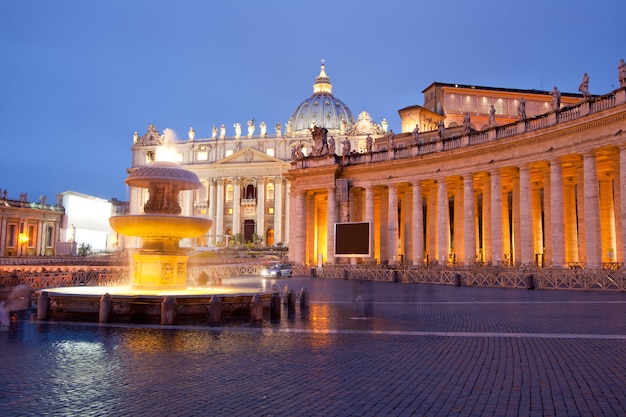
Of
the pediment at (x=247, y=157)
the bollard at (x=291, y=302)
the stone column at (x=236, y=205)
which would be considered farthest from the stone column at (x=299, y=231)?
the stone column at (x=236, y=205)

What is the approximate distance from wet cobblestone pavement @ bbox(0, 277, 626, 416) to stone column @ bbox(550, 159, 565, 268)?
17.5 m

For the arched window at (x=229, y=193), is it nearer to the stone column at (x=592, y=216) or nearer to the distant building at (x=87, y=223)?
the distant building at (x=87, y=223)

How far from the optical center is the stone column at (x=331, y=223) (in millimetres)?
50156

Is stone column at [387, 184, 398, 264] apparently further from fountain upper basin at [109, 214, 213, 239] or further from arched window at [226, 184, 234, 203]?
arched window at [226, 184, 234, 203]

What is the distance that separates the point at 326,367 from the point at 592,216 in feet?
89.0

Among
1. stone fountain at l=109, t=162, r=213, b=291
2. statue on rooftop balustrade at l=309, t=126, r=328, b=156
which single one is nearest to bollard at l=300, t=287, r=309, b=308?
stone fountain at l=109, t=162, r=213, b=291

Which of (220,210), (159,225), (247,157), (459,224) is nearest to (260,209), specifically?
(220,210)

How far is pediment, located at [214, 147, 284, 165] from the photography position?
126 metres

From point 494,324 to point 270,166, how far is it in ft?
363

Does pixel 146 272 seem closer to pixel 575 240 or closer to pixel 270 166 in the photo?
pixel 575 240

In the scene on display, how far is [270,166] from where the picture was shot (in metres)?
125

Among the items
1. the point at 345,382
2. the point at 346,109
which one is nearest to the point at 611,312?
the point at 345,382

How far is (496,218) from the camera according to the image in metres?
40.4

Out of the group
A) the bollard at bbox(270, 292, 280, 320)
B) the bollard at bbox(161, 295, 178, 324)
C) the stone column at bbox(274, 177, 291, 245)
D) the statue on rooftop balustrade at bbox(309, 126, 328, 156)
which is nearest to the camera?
the bollard at bbox(161, 295, 178, 324)
